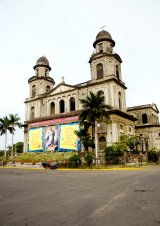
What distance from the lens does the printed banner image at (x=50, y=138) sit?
38.3 meters

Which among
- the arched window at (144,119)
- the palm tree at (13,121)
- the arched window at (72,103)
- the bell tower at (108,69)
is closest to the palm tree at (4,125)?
the palm tree at (13,121)

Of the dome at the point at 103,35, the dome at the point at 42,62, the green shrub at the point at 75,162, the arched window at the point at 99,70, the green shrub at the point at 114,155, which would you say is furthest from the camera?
the dome at the point at 42,62

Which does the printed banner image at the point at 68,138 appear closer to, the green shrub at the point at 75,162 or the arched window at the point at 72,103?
the arched window at the point at 72,103

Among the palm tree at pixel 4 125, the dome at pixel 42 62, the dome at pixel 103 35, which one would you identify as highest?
the dome at pixel 103 35

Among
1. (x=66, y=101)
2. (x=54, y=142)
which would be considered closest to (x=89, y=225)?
(x=54, y=142)

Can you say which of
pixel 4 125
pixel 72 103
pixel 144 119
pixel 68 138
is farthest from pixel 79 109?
pixel 4 125

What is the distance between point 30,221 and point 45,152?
114 feet

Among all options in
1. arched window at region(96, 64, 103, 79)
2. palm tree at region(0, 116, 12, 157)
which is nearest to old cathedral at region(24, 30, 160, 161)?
arched window at region(96, 64, 103, 79)

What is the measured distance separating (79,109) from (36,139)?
11158 millimetres

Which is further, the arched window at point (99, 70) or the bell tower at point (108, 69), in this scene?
the arched window at point (99, 70)

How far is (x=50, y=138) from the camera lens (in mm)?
39469

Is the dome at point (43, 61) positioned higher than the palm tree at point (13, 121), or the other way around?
the dome at point (43, 61)

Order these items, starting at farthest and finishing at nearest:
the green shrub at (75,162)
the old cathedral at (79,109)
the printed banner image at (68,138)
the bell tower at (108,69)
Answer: the bell tower at (108,69) → the old cathedral at (79,109) → the printed banner image at (68,138) → the green shrub at (75,162)

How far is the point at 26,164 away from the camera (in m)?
34.1
